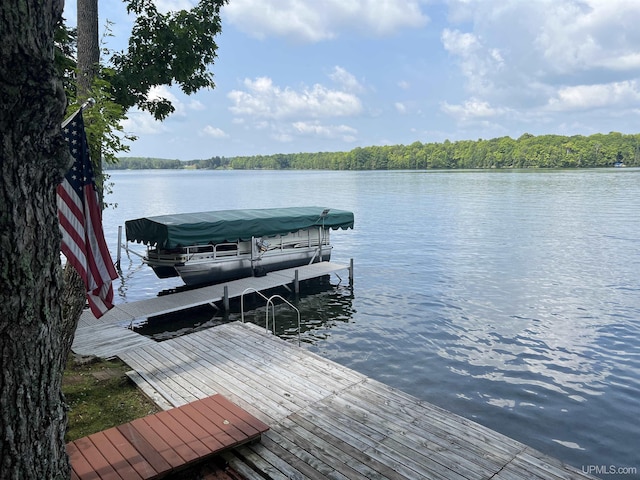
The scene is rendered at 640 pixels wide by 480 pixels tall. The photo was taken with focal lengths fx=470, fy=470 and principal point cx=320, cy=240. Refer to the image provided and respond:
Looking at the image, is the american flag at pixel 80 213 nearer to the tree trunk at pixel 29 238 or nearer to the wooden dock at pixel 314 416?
the tree trunk at pixel 29 238

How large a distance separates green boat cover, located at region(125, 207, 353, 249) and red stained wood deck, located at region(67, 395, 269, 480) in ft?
41.1

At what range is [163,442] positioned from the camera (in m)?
5.85

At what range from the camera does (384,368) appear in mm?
13078

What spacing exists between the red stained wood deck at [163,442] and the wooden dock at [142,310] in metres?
4.20

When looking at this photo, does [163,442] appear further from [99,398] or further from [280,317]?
[280,317]

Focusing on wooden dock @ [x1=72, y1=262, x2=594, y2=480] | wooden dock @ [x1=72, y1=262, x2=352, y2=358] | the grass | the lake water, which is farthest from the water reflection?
the grass

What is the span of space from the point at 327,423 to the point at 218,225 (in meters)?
13.9

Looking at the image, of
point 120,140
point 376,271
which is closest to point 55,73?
point 120,140

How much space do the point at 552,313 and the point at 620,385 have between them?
18.6 ft

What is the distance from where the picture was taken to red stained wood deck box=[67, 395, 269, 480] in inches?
208

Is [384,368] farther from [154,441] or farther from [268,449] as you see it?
[154,441]

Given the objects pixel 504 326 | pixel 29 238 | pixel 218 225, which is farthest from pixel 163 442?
pixel 218 225

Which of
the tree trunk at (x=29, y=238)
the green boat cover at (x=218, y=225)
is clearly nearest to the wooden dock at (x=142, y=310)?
the green boat cover at (x=218, y=225)

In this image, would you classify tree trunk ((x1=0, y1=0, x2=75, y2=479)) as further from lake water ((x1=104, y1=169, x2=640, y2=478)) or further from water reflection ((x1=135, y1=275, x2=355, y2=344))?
water reflection ((x1=135, y1=275, x2=355, y2=344))
